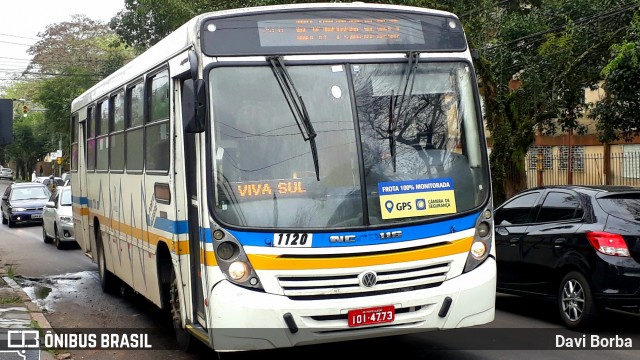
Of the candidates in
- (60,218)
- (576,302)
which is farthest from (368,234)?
(60,218)

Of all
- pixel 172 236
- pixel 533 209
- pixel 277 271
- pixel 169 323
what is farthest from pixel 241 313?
pixel 533 209

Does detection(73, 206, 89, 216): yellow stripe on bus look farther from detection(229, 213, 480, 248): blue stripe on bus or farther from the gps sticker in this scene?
the gps sticker

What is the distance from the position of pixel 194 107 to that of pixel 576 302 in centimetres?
489

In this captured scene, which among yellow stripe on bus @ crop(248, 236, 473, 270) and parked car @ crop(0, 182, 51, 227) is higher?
yellow stripe on bus @ crop(248, 236, 473, 270)

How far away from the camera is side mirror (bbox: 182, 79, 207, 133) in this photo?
20.3ft

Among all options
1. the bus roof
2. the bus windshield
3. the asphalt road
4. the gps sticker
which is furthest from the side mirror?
the asphalt road

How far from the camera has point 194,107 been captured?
6.21 m

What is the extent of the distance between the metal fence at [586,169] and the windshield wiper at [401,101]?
18.7m

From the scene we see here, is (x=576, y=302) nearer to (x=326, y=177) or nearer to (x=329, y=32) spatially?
(x=326, y=177)

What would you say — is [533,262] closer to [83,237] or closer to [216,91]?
[216,91]

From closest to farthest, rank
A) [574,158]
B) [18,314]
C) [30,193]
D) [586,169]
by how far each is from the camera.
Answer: [18,314] < [586,169] < [30,193] < [574,158]

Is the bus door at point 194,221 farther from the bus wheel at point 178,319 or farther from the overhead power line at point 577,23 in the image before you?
the overhead power line at point 577,23

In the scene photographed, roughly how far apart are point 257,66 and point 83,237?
314 inches

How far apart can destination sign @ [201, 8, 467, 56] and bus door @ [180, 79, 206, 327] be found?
866mm
